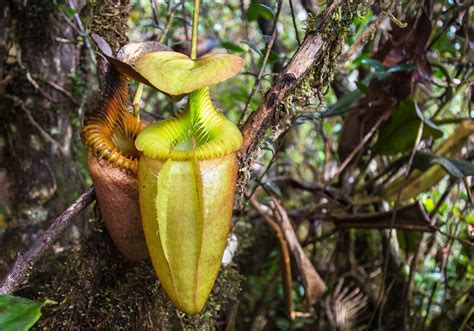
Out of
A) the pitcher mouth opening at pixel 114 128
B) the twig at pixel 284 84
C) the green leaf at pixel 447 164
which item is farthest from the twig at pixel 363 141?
the pitcher mouth opening at pixel 114 128

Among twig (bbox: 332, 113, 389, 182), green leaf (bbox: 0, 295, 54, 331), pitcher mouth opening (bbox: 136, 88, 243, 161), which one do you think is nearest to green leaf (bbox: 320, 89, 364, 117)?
twig (bbox: 332, 113, 389, 182)

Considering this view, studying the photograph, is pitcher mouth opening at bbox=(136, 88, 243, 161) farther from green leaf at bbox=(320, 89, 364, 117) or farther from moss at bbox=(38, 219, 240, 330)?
green leaf at bbox=(320, 89, 364, 117)

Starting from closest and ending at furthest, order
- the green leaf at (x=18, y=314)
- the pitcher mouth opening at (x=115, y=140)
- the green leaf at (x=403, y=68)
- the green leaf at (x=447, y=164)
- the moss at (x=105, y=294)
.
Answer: the green leaf at (x=18, y=314), the pitcher mouth opening at (x=115, y=140), the moss at (x=105, y=294), the green leaf at (x=447, y=164), the green leaf at (x=403, y=68)

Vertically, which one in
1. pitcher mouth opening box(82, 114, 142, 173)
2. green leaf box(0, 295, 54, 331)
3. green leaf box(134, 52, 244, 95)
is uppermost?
green leaf box(134, 52, 244, 95)

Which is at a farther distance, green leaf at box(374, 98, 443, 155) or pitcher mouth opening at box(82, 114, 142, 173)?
green leaf at box(374, 98, 443, 155)

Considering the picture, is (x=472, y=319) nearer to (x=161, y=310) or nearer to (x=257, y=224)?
(x=257, y=224)

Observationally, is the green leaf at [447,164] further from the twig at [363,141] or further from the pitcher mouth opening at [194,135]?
the pitcher mouth opening at [194,135]

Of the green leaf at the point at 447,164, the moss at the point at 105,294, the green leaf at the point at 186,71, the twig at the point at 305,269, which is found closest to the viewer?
the green leaf at the point at 186,71
